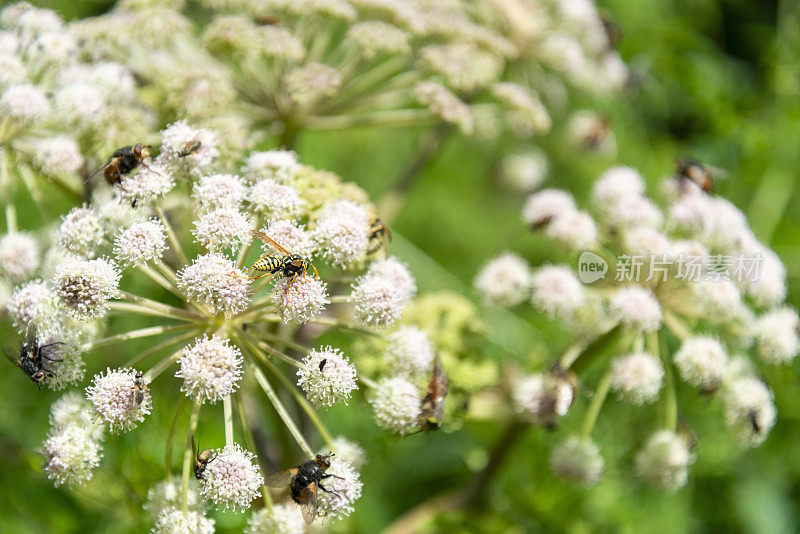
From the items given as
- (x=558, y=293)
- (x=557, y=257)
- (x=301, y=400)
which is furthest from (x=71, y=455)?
(x=557, y=257)

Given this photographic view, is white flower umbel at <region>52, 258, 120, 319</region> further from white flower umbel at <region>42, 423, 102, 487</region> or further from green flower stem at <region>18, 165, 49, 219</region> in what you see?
green flower stem at <region>18, 165, 49, 219</region>

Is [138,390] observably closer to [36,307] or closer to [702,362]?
[36,307]

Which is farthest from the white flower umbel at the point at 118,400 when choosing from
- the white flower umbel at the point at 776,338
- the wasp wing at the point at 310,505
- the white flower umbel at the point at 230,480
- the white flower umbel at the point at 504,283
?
the white flower umbel at the point at 776,338

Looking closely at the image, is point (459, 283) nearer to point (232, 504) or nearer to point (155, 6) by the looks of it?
point (155, 6)

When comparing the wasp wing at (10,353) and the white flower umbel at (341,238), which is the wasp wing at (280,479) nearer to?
the white flower umbel at (341,238)

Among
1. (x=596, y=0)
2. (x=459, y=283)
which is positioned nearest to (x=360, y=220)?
(x=459, y=283)

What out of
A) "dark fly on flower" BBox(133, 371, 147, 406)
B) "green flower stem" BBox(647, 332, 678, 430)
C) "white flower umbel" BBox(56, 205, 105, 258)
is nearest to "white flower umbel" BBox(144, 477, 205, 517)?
"dark fly on flower" BBox(133, 371, 147, 406)
